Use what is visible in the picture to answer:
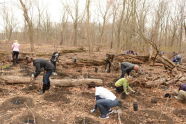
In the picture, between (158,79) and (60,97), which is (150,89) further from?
(60,97)

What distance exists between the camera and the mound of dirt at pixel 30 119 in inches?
202

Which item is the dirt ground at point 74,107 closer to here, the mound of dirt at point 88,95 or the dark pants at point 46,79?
the mound of dirt at point 88,95

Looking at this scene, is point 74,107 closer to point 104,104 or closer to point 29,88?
point 104,104

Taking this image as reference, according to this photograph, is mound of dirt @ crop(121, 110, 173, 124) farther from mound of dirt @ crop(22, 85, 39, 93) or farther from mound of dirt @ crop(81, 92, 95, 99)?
mound of dirt @ crop(22, 85, 39, 93)

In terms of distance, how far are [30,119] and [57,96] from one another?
1945 mm

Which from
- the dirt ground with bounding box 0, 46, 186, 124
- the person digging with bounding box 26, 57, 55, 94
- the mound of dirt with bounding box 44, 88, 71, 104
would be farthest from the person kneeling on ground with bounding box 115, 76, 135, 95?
the person digging with bounding box 26, 57, 55, 94

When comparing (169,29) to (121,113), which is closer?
(121,113)

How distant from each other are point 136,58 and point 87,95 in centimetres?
722

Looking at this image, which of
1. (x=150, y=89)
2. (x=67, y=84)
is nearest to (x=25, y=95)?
(x=67, y=84)

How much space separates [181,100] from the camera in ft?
23.9

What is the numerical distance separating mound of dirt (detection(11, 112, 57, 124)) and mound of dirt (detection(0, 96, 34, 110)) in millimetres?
758

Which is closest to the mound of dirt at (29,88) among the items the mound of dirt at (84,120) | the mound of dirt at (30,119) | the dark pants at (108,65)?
the mound of dirt at (30,119)

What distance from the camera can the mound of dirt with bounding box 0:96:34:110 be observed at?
608 cm

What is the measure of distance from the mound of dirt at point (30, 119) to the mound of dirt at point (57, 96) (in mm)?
1333
